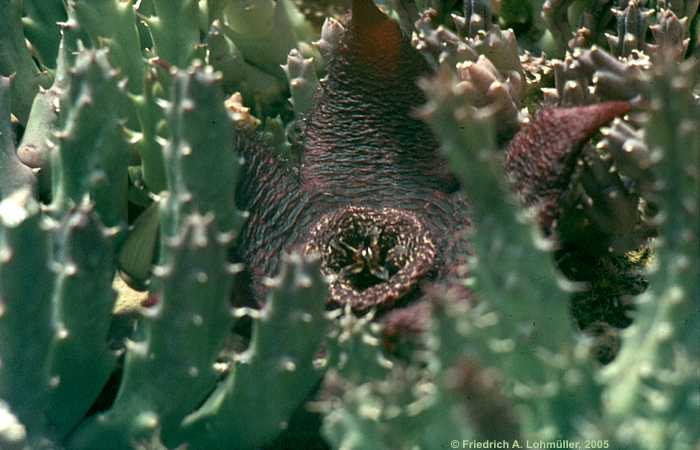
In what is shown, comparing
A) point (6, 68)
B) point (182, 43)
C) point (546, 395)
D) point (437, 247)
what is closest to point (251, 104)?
point (182, 43)

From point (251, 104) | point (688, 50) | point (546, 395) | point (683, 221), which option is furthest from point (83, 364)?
point (688, 50)

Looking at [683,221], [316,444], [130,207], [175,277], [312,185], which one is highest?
[683,221]

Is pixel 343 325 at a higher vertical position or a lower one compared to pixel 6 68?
lower

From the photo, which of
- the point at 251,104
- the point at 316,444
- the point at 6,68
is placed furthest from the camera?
the point at 251,104

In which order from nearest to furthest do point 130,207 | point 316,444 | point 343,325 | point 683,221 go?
point 683,221 → point 343,325 → point 316,444 → point 130,207

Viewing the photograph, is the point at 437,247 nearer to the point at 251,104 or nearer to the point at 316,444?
the point at 316,444

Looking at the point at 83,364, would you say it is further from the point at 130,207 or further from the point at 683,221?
the point at 683,221

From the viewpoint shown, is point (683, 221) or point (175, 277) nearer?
point (683, 221)
